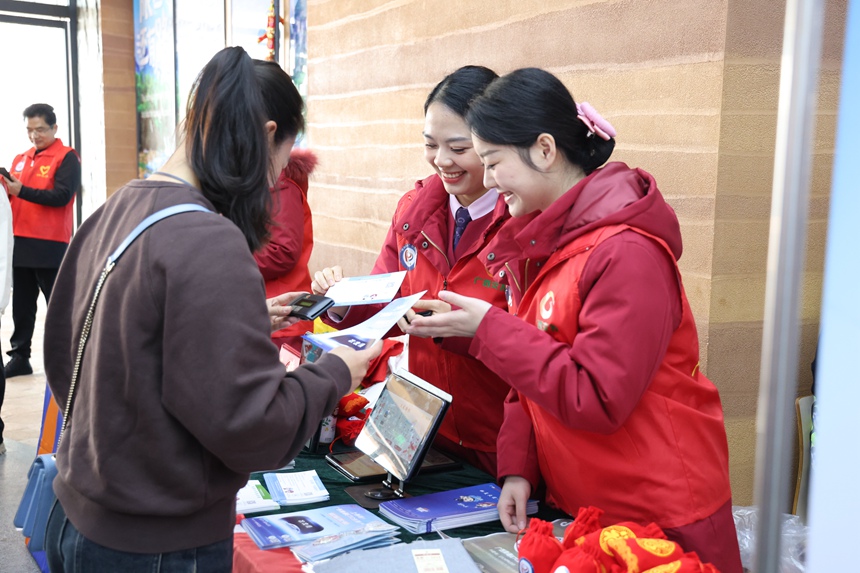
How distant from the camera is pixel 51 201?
19.2 ft

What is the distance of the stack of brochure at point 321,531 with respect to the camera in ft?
5.17

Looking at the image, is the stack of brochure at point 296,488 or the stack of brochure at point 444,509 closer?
the stack of brochure at point 444,509

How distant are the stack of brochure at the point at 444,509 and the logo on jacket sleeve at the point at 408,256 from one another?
0.64 m

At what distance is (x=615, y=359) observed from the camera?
4.75ft

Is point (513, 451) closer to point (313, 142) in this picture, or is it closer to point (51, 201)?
point (313, 142)

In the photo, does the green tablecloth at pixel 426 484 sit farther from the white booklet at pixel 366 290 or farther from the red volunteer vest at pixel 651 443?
the white booklet at pixel 366 290

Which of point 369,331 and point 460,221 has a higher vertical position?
point 460,221

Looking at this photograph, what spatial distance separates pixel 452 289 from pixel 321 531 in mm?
700

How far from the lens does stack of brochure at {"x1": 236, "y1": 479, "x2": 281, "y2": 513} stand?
5.80 ft

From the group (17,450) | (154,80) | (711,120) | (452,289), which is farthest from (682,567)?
(154,80)

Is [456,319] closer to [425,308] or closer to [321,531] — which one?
[425,308]

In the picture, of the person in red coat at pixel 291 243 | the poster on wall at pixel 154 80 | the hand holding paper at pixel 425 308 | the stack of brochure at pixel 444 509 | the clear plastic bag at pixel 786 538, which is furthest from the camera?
the poster on wall at pixel 154 80

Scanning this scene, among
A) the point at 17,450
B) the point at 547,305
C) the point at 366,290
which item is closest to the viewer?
the point at 547,305

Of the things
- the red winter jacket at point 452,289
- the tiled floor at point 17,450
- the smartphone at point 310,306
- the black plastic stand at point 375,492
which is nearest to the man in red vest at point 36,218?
the tiled floor at point 17,450
